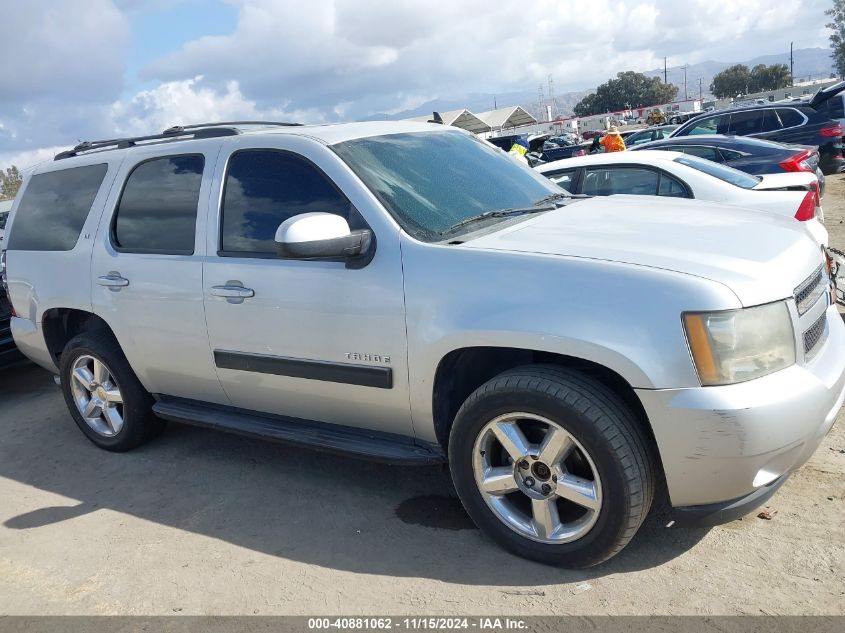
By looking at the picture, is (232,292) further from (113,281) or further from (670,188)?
(670,188)

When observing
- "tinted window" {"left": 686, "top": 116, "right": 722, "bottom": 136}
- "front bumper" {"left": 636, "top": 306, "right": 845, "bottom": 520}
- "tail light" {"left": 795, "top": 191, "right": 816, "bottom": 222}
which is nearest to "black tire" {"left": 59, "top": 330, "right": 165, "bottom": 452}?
"front bumper" {"left": 636, "top": 306, "right": 845, "bottom": 520}

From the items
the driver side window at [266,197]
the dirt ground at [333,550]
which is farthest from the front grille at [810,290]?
the driver side window at [266,197]

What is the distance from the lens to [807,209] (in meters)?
5.43

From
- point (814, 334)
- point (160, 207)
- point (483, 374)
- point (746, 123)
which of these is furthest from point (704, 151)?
point (160, 207)

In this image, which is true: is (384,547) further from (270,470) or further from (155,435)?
(155,435)

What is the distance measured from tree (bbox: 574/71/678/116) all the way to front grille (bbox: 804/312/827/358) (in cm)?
10531

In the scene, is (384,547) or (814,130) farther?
(814,130)

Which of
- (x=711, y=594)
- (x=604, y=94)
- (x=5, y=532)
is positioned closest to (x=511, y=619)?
(x=711, y=594)

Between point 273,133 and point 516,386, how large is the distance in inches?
73.3

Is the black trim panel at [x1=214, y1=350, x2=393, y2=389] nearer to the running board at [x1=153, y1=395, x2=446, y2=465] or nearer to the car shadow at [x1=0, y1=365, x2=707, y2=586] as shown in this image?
the running board at [x1=153, y1=395, x2=446, y2=465]

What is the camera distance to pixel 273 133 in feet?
12.1

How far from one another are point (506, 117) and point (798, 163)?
44855mm

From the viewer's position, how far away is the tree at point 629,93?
104 meters

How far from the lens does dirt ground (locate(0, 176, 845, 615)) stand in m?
2.80
